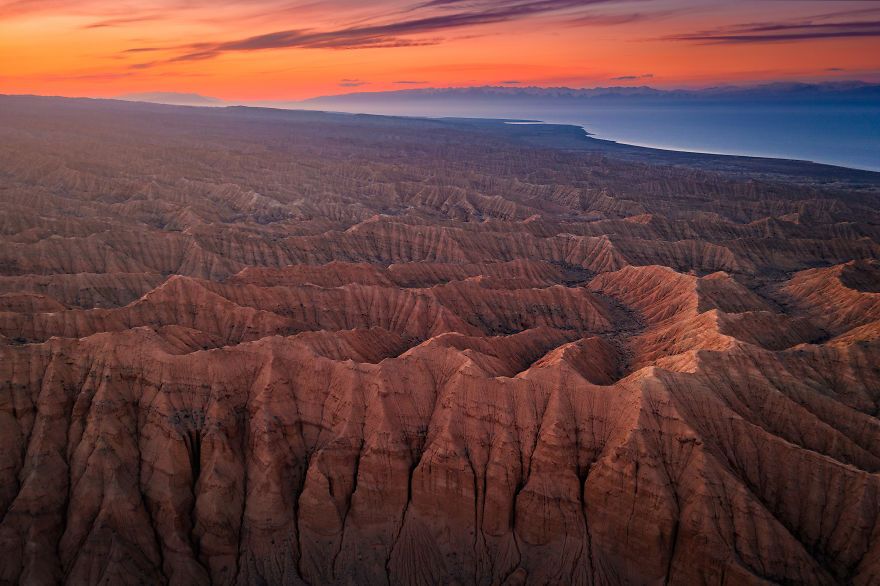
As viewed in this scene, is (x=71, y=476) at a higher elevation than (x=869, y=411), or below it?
below

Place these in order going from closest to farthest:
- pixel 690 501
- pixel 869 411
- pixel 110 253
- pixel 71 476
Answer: pixel 690 501
pixel 71 476
pixel 869 411
pixel 110 253

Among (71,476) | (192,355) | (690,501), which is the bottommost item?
(71,476)

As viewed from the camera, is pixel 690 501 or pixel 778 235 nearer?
pixel 690 501

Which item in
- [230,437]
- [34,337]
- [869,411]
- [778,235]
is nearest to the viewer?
[230,437]

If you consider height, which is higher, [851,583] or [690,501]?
[690,501]

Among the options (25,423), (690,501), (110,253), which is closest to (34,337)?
(25,423)

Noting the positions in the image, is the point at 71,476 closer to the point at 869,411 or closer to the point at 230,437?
the point at 230,437

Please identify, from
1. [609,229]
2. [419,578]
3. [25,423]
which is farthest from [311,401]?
[609,229]

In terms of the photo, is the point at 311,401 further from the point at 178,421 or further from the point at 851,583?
the point at 851,583

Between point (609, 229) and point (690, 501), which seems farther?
point (609, 229)
